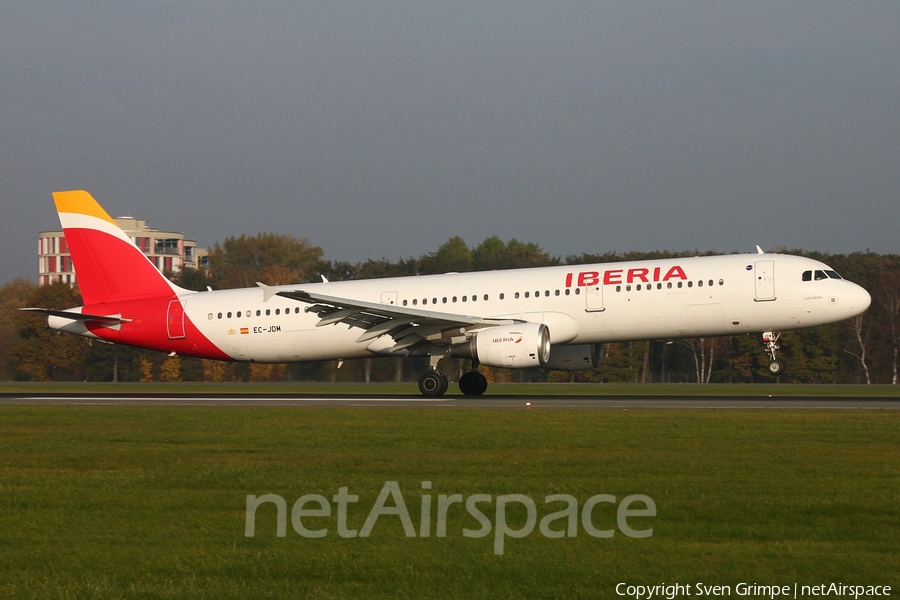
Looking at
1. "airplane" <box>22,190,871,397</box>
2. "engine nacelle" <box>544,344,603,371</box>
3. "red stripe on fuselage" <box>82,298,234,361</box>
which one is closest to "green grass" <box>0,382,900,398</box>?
"engine nacelle" <box>544,344,603,371</box>

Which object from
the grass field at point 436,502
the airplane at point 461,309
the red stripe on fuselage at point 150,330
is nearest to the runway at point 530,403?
the airplane at point 461,309

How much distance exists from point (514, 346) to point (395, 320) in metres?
3.95

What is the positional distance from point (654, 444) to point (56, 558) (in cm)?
1044

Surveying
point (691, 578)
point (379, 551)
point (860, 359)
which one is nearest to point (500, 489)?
point (379, 551)

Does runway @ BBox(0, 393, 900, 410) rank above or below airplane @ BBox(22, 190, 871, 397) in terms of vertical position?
below

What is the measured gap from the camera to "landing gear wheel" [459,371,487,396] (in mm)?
34281

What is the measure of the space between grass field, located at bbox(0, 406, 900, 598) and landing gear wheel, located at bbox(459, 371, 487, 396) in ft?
43.2

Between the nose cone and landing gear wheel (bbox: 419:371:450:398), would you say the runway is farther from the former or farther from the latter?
the nose cone

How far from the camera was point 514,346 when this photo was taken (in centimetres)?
2997

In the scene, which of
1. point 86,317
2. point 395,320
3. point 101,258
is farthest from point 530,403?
point 101,258

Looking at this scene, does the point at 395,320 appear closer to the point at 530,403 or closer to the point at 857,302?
the point at 530,403

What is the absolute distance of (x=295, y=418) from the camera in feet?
76.1

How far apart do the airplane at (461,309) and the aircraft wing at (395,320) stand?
5 centimetres

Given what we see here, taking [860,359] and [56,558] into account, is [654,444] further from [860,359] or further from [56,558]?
[860,359]
